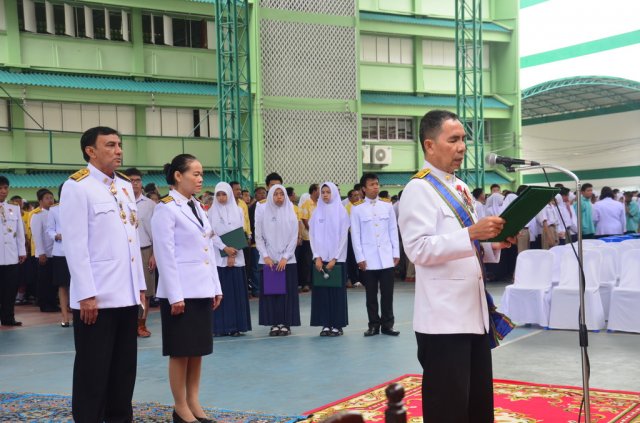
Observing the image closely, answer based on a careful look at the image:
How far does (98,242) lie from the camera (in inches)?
165

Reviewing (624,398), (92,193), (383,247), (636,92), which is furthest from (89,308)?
(636,92)

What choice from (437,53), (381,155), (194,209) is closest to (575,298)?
(194,209)

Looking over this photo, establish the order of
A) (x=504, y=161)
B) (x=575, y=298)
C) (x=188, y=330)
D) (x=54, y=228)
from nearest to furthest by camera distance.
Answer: (x=504, y=161)
(x=188, y=330)
(x=575, y=298)
(x=54, y=228)

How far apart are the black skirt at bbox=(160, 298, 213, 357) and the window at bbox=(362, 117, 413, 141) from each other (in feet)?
65.3

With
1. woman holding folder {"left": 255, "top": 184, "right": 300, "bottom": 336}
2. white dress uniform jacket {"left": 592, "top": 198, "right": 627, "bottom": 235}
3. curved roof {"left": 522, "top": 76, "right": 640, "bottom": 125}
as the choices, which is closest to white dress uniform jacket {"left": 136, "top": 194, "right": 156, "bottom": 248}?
woman holding folder {"left": 255, "top": 184, "right": 300, "bottom": 336}

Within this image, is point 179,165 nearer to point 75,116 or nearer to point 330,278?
point 330,278

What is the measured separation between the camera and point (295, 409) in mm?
5172

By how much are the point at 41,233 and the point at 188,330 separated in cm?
681

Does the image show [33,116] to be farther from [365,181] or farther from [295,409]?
[295,409]

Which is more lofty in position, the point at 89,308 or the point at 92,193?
the point at 92,193

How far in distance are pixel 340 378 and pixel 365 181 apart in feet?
8.61

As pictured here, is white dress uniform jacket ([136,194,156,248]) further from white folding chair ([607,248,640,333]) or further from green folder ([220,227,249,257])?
white folding chair ([607,248,640,333])

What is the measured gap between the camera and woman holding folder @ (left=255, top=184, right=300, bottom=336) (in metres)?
8.34

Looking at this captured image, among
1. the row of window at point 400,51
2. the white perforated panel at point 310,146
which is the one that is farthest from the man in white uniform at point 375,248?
the row of window at point 400,51
